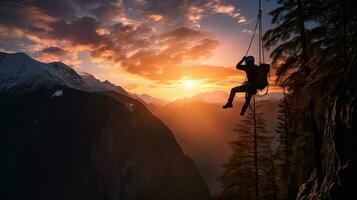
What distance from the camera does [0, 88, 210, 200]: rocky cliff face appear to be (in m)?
109

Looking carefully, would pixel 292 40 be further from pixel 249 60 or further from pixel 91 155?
pixel 91 155

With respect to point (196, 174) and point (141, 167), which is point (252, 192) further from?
point (196, 174)

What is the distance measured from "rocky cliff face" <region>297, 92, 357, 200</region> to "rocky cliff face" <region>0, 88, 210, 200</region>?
9899cm

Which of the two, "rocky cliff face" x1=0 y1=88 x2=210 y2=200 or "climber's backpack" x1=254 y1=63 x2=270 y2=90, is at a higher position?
"climber's backpack" x1=254 y1=63 x2=270 y2=90

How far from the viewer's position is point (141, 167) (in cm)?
10956

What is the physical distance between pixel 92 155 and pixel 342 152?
358 feet

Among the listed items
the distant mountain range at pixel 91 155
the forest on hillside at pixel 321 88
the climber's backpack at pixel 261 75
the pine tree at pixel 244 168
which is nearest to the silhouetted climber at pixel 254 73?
the climber's backpack at pixel 261 75

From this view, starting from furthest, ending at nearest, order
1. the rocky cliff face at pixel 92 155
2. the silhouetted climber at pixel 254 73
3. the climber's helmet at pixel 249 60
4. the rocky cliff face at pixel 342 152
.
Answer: the rocky cliff face at pixel 92 155, the silhouetted climber at pixel 254 73, the climber's helmet at pixel 249 60, the rocky cliff face at pixel 342 152

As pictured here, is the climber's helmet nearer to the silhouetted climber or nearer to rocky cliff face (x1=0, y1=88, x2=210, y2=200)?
the silhouetted climber

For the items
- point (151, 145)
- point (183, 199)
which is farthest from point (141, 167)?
point (183, 199)

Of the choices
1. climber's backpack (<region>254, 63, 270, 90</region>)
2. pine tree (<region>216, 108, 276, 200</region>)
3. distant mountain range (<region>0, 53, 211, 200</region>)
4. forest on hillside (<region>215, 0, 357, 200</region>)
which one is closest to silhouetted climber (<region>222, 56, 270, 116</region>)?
climber's backpack (<region>254, 63, 270, 90</region>)

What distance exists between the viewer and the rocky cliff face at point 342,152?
9508 mm

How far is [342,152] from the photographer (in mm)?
10195

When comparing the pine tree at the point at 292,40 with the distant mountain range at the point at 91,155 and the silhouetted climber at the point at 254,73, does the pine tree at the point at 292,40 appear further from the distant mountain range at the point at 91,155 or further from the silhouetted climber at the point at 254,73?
the distant mountain range at the point at 91,155
